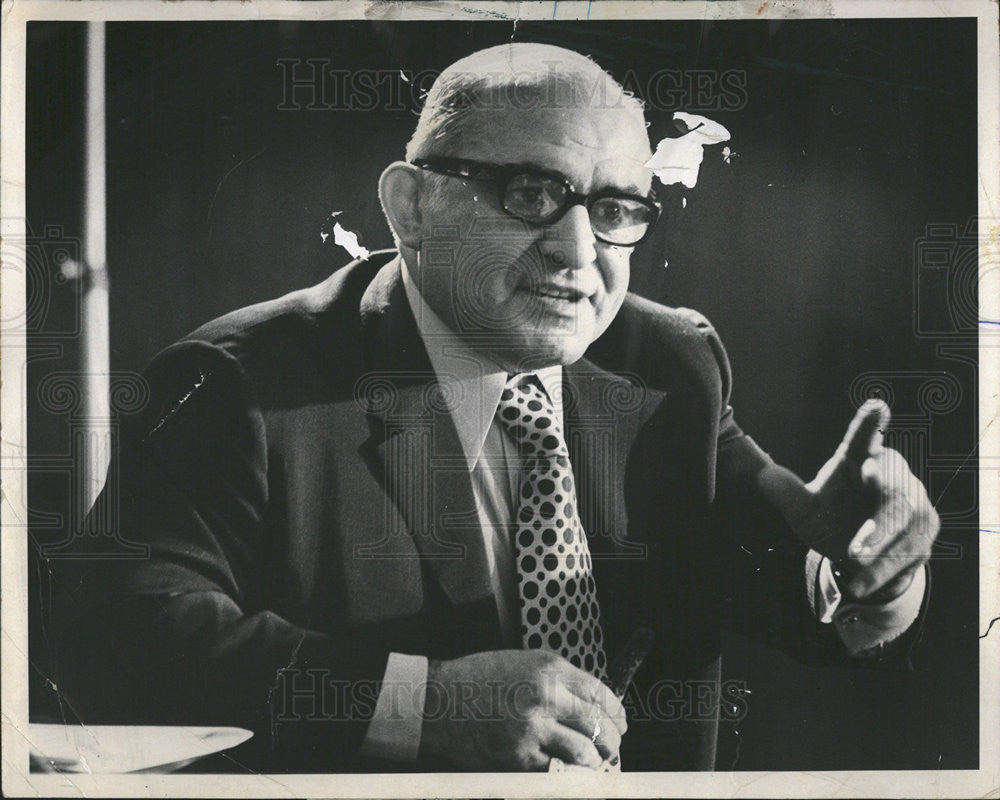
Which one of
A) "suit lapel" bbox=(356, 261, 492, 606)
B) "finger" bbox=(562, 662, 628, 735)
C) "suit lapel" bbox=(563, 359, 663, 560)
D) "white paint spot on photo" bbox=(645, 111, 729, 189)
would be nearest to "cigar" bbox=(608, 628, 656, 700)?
"finger" bbox=(562, 662, 628, 735)

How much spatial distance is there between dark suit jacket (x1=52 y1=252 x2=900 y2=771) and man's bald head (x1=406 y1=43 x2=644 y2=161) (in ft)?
0.90

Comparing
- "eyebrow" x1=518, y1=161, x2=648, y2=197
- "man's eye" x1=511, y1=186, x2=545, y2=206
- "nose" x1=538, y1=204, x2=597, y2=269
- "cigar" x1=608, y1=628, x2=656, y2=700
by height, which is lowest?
"cigar" x1=608, y1=628, x2=656, y2=700

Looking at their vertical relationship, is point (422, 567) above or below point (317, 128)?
below

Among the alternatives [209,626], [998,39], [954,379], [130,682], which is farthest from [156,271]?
[998,39]

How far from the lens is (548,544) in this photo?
5.41 ft

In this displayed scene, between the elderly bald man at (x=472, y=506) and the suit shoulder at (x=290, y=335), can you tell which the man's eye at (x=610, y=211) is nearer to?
the elderly bald man at (x=472, y=506)

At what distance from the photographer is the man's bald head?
1.65 metres

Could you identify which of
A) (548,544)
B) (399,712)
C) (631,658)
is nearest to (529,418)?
(548,544)

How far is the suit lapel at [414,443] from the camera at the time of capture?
1.65 meters

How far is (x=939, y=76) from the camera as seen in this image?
1.72m

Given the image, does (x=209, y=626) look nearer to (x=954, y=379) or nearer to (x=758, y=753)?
(x=758, y=753)

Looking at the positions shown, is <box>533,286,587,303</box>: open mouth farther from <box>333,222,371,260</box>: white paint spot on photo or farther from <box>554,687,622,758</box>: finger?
<box>554,687,622,758</box>: finger

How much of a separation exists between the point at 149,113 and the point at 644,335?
3.33 feet

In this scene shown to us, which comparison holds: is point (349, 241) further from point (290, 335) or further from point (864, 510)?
point (864, 510)
